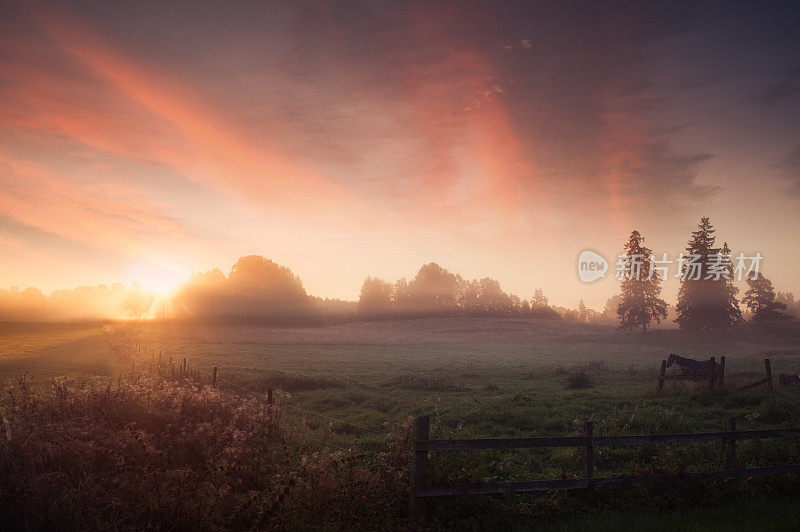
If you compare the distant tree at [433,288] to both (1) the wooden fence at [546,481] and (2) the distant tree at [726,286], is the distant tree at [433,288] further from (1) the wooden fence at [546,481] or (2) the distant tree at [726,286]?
(1) the wooden fence at [546,481]

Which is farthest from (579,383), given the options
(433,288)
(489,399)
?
(433,288)

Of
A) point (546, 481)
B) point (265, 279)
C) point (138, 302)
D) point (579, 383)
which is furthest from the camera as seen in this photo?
point (265, 279)

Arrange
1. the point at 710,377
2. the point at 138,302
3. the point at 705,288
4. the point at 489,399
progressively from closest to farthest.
Result: the point at 489,399
the point at 710,377
the point at 705,288
the point at 138,302

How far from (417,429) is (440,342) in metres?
61.2

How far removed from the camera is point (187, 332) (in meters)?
63.3

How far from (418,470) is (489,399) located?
14.5m

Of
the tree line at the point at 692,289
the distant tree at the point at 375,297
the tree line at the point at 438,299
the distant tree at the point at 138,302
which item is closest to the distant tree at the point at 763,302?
the tree line at the point at 692,289

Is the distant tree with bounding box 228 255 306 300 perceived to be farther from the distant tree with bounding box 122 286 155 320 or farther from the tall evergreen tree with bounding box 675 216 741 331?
the tall evergreen tree with bounding box 675 216 741 331

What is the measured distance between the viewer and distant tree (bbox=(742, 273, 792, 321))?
7019cm

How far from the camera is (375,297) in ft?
364

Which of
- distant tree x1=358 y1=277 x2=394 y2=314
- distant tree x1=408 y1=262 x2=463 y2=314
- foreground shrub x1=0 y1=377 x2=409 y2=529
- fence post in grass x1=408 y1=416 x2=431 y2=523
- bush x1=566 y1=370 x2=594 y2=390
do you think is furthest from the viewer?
distant tree x1=408 y1=262 x2=463 y2=314

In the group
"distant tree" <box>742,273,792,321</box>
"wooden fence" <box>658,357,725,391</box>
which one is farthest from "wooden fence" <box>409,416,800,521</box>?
"distant tree" <box>742,273,792,321</box>

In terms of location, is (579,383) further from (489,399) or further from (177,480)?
(177,480)

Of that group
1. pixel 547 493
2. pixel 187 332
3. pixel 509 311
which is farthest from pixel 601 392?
pixel 509 311
